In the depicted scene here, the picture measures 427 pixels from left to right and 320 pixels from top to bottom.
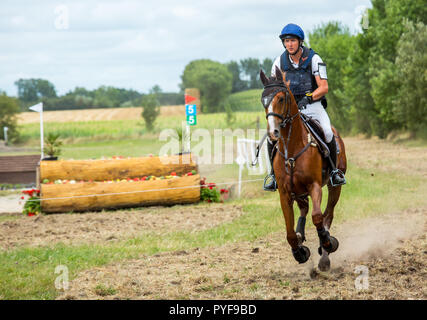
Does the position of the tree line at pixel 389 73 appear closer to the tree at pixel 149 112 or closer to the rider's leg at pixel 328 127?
the tree at pixel 149 112

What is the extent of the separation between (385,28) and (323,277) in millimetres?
29962

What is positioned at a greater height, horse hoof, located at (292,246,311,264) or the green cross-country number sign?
the green cross-country number sign

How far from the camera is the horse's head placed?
554cm

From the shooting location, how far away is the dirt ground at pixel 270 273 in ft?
18.6

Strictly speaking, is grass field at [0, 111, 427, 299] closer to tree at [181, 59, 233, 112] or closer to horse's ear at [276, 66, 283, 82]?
horse's ear at [276, 66, 283, 82]

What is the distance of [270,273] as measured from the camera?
21.5ft

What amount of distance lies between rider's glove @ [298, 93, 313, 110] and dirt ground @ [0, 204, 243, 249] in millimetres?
4371

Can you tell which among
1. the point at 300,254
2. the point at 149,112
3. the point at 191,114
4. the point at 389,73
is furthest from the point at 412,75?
the point at 149,112

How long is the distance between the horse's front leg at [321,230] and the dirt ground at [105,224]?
3933 millimetres

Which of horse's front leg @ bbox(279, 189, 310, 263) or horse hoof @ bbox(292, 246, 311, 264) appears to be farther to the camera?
horse hoof @ bbox(292, 246, 311, 264)

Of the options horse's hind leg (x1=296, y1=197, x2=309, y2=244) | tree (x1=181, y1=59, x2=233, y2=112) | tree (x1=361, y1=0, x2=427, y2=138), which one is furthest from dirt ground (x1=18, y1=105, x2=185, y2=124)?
horse's hind leg (x1=296, y1=197, x2=309, y2=244)

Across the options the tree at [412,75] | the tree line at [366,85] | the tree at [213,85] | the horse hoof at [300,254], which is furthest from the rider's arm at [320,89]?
the tree at [213,85]

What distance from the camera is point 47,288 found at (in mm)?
6406
